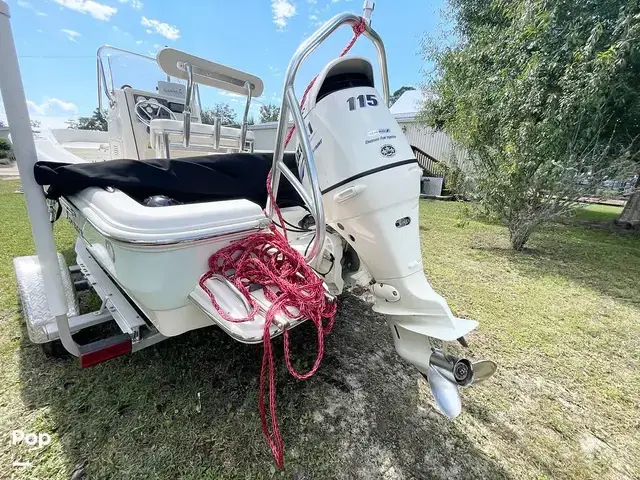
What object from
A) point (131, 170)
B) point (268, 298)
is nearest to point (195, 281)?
point (268, 298)

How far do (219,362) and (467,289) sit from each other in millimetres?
2527

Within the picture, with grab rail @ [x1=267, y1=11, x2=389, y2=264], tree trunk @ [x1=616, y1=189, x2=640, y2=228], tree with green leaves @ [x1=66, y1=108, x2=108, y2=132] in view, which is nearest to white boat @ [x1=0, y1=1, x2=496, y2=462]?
grab rail @ [x1=267, y1=11, x2=389, y2=264]

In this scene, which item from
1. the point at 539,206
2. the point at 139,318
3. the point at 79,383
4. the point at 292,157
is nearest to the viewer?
the point at 139,318

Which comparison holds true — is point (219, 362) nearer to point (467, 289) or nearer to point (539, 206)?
point (467, 289)

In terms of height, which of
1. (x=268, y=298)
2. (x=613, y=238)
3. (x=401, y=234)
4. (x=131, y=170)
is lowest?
(x=613, y=238)

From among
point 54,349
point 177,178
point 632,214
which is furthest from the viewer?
point 632,214

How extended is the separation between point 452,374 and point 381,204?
2.48ft

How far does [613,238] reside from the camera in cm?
673

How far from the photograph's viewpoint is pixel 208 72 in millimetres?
2170

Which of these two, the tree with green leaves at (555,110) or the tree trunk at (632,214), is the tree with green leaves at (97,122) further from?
the tree trunk at (632,214)

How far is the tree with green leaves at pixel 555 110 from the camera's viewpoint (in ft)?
13.2

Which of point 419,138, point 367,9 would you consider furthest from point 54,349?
point 419,138

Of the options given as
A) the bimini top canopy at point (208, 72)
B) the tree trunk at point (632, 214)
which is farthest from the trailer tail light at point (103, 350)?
the tree trunk at point (632, 214)

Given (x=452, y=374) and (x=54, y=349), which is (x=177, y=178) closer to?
(x=54, y=349)
